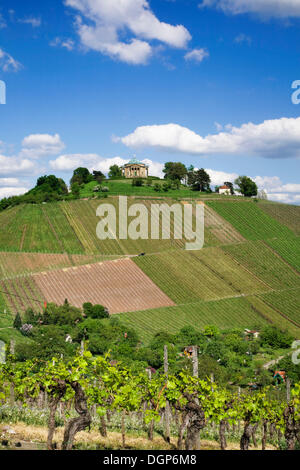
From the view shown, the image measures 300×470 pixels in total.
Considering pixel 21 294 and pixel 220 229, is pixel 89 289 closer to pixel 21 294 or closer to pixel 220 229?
pixel 21 294

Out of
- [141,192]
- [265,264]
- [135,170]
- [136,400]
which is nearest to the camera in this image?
[136,400]

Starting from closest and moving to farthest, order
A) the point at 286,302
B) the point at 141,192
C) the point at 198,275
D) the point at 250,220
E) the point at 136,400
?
the point at 136,400, the point at 286,302, the point at 198,275, the point at 250,220, the point at 141,192

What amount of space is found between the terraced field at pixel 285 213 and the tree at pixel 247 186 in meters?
36.5

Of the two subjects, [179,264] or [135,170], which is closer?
[179,264]

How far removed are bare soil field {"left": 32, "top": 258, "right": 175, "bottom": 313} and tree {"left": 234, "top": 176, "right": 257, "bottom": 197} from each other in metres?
98.1

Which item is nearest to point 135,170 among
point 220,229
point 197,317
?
point 220,229

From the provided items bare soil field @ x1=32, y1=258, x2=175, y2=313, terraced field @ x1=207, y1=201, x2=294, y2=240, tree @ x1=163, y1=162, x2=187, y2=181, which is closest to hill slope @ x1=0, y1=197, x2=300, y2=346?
terraced field @ x1=207, y1=201, x2=294, y2=240

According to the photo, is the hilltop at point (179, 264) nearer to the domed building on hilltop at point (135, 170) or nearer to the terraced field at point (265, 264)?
the terraced field at point (265, 264)

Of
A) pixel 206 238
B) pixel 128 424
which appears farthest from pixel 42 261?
pixel 128 424

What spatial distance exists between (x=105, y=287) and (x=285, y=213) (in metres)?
66.1

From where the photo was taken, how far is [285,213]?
120m

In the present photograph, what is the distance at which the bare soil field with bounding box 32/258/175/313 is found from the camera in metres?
68.3

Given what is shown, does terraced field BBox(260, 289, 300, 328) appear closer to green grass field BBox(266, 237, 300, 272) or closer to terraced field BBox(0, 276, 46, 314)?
green grass field BBox(266, 237, 300, 272)
